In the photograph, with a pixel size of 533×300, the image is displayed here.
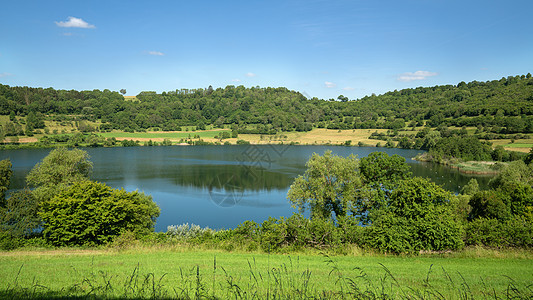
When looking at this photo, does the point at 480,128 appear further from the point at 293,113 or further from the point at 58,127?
the point at 58,127

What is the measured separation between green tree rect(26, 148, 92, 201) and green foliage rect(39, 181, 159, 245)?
841cm

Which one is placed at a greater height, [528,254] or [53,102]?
[53,102]

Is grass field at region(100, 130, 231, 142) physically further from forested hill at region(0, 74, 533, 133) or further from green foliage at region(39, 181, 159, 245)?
green foliage at region(39, 181, 159, 245)

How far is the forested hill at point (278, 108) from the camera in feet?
399

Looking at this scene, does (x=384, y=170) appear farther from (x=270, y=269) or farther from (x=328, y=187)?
(x=270, y=269)

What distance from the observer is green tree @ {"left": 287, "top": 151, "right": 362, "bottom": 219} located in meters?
24.1

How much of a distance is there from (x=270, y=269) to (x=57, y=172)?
28240mm

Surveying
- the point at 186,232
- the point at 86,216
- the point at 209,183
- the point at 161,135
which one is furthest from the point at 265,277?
the point at 161,135

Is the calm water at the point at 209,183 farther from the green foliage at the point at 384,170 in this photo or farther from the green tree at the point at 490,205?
the green tree at the point at 490,205

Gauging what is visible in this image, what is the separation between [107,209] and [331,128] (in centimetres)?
12676

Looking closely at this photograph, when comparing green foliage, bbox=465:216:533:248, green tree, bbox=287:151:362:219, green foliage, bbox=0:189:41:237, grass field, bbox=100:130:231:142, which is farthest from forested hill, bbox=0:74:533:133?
green foliage, bbox=0:189:41:237

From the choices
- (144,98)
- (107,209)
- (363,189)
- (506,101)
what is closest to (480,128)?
(506,101)

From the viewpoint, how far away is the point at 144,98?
599 ft

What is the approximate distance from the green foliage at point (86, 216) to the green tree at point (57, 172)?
8.41m
